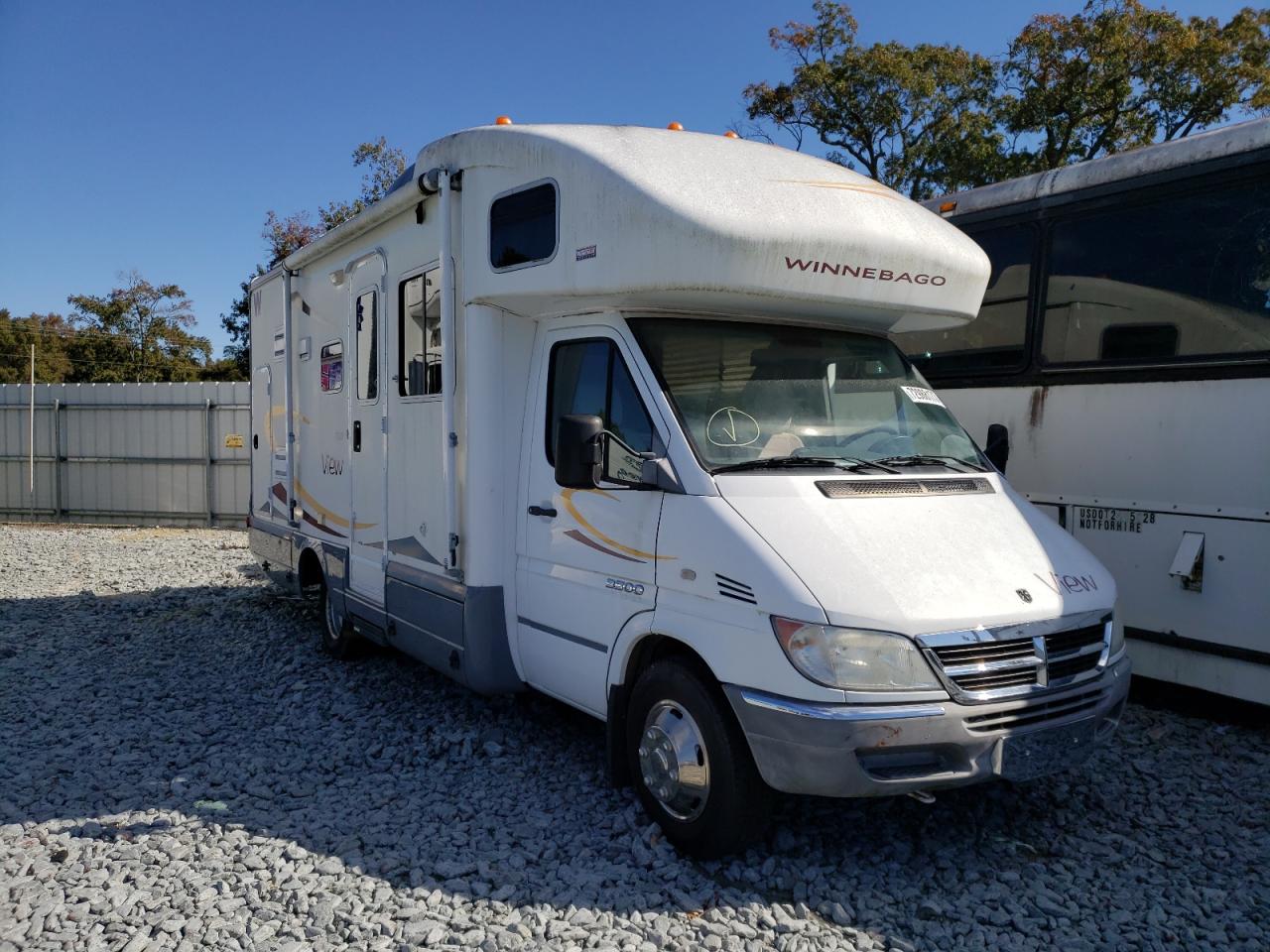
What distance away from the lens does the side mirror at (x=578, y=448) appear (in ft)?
13.8

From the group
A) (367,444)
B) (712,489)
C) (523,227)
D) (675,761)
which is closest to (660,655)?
(675,761)

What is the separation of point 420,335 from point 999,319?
3920mm

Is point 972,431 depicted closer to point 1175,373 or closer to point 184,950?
point 1175,373

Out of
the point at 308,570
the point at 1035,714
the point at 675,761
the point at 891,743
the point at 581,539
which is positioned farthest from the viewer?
the point at 308,570

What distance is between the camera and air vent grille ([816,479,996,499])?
4.12 meters

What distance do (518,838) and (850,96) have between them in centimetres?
2000

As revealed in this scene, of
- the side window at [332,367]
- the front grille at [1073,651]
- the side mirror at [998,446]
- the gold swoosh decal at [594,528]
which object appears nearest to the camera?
the front grille at [1073,651]

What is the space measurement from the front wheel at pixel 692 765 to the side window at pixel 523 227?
2100 mm

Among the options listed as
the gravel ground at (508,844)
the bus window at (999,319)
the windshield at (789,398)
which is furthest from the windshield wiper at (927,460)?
the bus window at (999,319)

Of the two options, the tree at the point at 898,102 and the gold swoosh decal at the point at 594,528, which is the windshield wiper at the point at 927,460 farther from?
the tree at the point at 898,102

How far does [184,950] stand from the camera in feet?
11.6

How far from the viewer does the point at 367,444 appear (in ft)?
21.7

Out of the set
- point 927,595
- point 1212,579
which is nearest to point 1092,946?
point 927,595

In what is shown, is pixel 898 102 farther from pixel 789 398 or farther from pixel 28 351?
pixel 28 351
